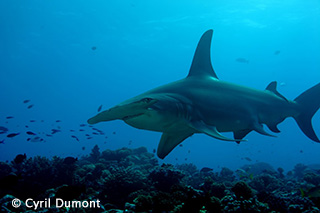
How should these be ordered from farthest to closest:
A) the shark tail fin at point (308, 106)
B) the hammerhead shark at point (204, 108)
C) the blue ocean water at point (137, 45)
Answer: the blue ocean water at point (137, 45), the shark tail fin at point (308, 106), the hammerhead shark at point (204, 108)

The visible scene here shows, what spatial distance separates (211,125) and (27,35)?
56.9 metres

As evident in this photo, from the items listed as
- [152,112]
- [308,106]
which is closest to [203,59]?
[152,112]

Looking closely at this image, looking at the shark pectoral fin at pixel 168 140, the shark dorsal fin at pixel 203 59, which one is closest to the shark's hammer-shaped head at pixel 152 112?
the shark pectoral fin at pixel 168 140

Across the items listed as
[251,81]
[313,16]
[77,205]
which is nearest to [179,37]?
[313,16]

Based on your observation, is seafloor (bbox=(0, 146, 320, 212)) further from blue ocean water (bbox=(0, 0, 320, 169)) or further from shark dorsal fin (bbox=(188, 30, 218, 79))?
blue ocean water (bbox=(0, 0, 320, 169))

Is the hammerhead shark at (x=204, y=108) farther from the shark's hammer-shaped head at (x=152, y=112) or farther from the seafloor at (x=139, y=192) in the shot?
the seafloor at (x=139, y=192)

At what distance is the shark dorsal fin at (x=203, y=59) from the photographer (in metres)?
5.62

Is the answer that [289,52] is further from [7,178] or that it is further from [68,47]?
[7,178]

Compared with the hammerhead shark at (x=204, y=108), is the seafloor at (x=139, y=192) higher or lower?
lower

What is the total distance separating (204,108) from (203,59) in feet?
5.28

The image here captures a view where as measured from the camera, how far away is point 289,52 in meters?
66.1

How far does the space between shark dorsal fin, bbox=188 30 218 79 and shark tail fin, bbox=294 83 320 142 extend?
265cm

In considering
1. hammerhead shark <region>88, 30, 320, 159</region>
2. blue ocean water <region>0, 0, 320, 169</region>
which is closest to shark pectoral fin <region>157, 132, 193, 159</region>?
hammerhead shark <region>88, 30, 320, 159</region>

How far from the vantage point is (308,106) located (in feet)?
20.2
